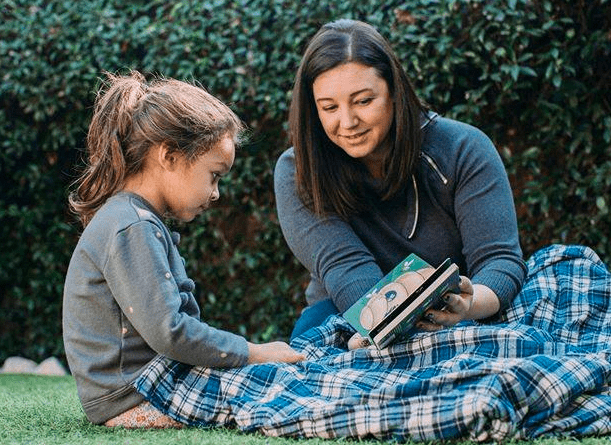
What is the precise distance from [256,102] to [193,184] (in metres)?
2.14

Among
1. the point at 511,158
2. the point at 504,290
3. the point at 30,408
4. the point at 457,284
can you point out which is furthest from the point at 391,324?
the point at 511,158

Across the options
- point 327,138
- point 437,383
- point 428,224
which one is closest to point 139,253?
point 437,383

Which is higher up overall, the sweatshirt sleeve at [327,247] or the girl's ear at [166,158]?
the girl's ear at [166,158]

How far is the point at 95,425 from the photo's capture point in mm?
2359

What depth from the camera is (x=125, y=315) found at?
7.53 ft

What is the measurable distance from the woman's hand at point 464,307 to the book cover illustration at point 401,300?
3 cm

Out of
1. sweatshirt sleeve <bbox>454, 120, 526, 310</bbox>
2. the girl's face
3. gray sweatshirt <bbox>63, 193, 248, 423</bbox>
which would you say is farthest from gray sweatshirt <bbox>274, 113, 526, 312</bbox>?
gray sweatshirt <bbox>63, 193, 248, 423</bbox>

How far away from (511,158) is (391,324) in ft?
7.37

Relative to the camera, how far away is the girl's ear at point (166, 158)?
2.49m

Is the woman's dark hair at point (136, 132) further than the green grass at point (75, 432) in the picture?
Yes

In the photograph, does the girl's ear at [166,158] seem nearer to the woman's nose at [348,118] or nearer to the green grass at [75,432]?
the woman's nose at [348,118]

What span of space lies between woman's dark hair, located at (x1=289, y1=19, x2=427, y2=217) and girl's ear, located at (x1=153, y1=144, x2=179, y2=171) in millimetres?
561

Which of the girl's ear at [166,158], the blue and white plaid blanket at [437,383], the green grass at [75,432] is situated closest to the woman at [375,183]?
the blue and white plaid blanket at [437,383]

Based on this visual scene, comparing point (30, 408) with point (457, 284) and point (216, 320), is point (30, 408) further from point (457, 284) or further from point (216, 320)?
point (216, 320)
